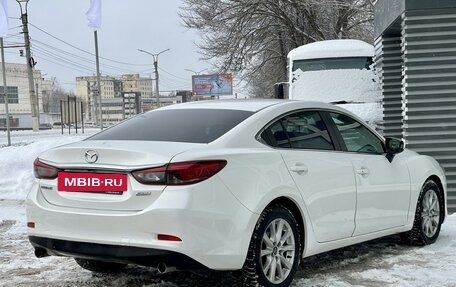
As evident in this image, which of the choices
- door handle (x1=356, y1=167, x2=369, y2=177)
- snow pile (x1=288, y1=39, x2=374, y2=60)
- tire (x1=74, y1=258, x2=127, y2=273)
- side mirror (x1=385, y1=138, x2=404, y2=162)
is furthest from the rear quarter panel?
snow pile (x1=288, y1=39, x2=374, y2=60)

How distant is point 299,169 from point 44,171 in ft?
6.34

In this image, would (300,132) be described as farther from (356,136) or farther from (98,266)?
(98,266)

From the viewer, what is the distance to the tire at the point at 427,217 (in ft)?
19.3

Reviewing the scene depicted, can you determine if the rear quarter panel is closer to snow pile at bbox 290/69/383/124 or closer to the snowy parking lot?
the snowy parking lot

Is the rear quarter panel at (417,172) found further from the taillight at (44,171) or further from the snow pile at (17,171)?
the snow pile at (17,171)

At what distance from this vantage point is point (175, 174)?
3738mm

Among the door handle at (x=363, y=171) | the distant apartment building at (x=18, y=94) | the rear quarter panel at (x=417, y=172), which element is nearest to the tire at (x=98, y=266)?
the door handle at (x=363, y=171)

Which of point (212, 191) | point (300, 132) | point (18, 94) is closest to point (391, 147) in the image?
point (300, 132)

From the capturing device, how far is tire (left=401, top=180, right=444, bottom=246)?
5875 millimetres

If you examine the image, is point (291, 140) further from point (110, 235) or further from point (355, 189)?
point (110, 235)

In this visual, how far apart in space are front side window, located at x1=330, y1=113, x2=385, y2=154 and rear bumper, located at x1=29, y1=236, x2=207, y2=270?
6.89 ft

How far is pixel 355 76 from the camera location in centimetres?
1229

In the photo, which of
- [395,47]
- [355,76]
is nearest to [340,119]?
[395,47]

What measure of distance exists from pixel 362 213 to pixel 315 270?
0.66 m
